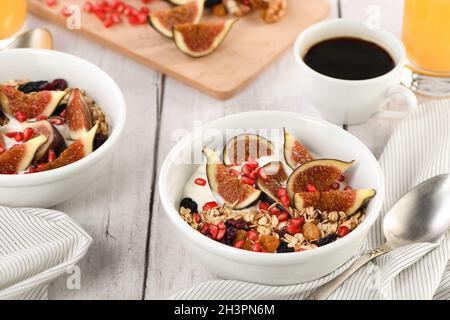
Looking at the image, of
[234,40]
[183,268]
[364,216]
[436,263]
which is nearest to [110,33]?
[234,40]

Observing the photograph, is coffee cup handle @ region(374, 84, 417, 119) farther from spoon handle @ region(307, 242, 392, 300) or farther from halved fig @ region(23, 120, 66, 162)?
halved fig @ region(23, 120, 66, 162)

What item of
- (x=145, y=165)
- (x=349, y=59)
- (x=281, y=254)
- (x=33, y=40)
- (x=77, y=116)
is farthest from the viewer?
(x=33, y=40)

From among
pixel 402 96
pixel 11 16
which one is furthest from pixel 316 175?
pixel 11 16

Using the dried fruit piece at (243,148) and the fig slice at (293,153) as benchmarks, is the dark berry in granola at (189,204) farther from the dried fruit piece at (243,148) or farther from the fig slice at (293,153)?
the fig slice at (293,153)

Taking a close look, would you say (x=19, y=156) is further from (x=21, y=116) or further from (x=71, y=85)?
(x=71, y=85)

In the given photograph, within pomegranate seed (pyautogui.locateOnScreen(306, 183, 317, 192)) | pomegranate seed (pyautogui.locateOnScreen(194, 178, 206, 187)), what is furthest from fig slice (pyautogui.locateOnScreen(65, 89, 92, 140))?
pomegranate seed (pyautogui.locateOnScreen(306, 183, 317, 192))
